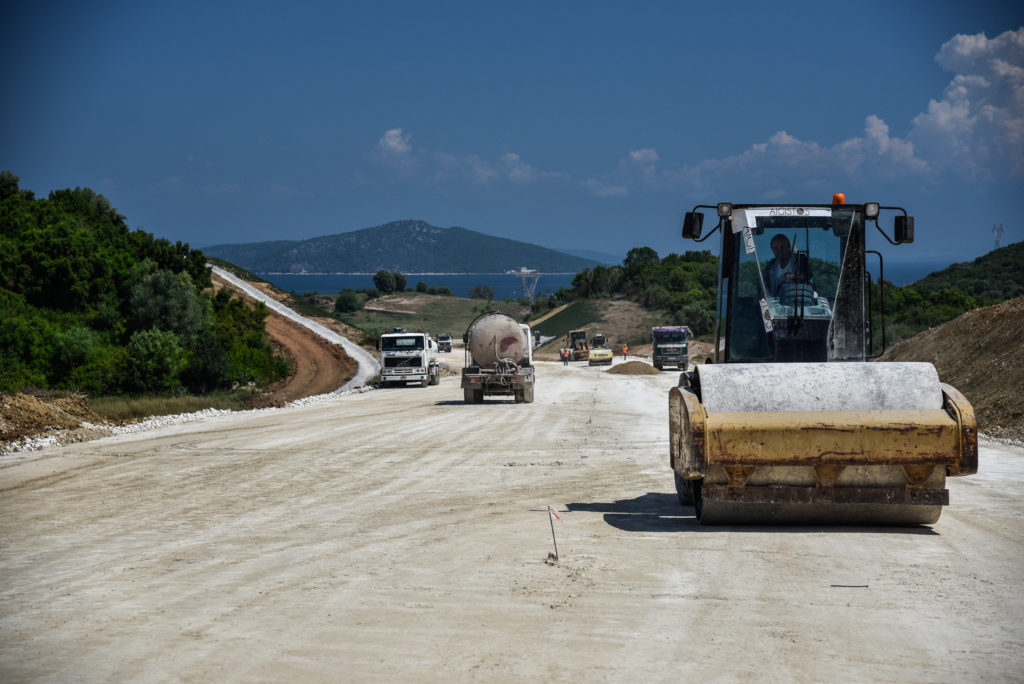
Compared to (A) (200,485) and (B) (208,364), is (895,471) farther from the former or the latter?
(B) (208,364)

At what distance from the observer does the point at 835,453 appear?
376 inches

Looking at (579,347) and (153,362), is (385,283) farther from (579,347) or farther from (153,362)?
(153,362)

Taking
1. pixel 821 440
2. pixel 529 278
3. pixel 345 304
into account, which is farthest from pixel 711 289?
pixel 821 440

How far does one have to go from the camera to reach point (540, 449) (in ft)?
64.8

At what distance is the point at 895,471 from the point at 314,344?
60047mm

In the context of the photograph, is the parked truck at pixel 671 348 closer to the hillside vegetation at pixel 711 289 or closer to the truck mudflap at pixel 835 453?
the hillside vegetation at pixel 711 289

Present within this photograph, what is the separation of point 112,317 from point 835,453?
42632 millimetres

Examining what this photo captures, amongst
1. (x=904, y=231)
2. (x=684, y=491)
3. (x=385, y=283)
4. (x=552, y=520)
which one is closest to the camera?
(x=904, y=231)

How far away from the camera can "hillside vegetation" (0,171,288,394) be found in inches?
1519

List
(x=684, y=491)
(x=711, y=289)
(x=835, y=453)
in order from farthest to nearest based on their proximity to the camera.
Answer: (x=711, y=289), (x=684, y=491), (x=835, y=453)

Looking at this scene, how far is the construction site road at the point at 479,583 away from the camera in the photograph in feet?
22.1

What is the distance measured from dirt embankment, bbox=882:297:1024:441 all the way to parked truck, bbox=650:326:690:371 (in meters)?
23.3

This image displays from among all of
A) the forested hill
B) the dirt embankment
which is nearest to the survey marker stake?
the dirt embankment

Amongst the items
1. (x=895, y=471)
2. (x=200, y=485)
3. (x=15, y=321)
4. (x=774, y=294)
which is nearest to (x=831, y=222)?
(x=774, y=294)
